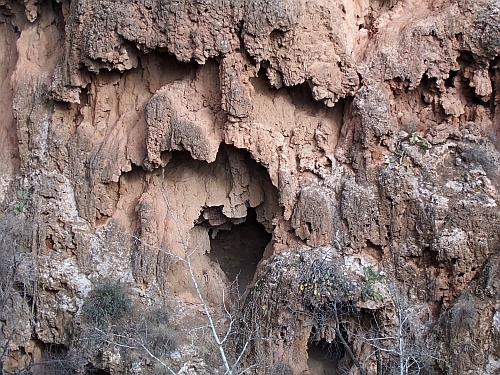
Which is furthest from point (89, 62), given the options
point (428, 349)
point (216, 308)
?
point (428, 349)

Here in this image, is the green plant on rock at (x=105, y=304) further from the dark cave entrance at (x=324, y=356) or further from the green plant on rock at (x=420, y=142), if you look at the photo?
the green plant on rock at (x=420, y=142)

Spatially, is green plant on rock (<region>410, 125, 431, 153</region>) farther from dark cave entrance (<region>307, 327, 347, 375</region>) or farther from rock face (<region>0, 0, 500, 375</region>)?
dark cave entrance (<region>307, 327, 347, 375</region>)

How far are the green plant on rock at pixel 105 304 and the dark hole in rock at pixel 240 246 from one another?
7.30 ft

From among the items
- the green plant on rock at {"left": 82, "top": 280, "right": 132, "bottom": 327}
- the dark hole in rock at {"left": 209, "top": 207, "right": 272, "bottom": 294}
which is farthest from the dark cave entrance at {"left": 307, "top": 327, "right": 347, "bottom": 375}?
the green plant on rock at {"left": 82, "top": 280, "right": 132, "bottom": 327}

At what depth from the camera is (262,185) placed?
1085 centimetres

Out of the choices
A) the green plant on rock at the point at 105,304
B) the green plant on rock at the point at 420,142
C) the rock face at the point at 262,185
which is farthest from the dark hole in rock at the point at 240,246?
the green plant on rock at the point at 420,142

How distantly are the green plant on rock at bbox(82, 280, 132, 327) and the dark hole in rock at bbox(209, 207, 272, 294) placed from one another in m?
2.23

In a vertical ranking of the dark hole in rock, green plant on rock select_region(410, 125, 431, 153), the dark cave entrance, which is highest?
green plant on rock select_region(410, 125, 431, 153)

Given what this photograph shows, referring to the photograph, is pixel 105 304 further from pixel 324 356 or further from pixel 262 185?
pixel 324 356

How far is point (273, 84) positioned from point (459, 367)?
4809 millimetres

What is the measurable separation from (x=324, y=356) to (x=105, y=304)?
3584 millimetres

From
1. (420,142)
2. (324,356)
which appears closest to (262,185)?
(420,142)

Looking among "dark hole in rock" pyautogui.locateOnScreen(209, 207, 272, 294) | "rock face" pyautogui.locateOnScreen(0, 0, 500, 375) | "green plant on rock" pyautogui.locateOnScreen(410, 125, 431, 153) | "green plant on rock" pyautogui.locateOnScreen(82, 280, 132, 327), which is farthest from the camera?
"dark hole in rock" pyautogui.locateOnScreen(209, 207, 272, 294)

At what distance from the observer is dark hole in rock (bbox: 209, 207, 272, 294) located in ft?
39.6
